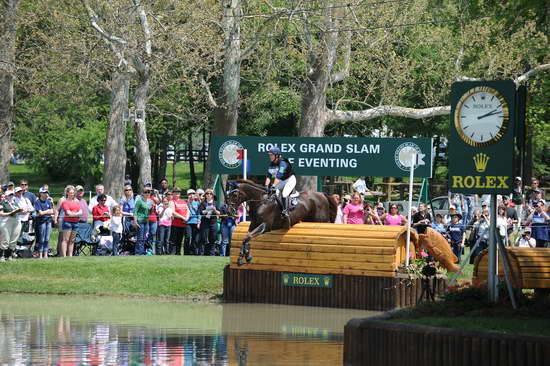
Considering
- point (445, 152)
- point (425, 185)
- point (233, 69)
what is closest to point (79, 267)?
point (425, 185)

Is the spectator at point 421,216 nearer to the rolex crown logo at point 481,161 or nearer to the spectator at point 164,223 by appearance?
the spectator at point 164,223

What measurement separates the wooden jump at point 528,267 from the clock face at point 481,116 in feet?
12.2

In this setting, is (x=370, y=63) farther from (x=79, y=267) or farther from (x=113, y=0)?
(x=79, y=267)

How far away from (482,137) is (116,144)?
91.4 ft

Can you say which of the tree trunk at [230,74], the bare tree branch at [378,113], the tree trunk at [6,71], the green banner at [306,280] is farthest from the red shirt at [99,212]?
the bare tree branch at [378,113]

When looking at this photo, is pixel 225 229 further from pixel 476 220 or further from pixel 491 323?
pixel 491 323

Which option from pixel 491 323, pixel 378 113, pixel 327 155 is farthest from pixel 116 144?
pixel 491 323

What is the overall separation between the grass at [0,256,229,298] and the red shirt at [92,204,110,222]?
110 inches

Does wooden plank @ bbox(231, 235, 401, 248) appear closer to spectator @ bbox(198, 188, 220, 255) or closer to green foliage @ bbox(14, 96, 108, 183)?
spectator @ bbox(198, 188, 220, 255)

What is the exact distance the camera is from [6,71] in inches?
1626

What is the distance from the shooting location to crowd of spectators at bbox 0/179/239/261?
28.6 m

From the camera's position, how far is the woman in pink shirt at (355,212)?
97.6ft

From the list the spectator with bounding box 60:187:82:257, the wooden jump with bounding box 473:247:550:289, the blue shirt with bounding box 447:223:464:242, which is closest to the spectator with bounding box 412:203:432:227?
the blue shirt with bounding box 447:223:464:242

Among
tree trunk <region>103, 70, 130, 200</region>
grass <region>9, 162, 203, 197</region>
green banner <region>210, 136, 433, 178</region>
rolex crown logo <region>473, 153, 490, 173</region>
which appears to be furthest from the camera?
grass <region>9, 162, 203, 197</region>
